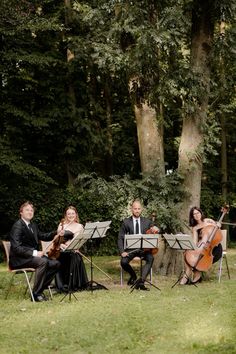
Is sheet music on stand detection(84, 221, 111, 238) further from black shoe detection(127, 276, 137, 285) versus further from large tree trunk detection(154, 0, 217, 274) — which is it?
large tree trunk detection(154, 0, 217, 274)

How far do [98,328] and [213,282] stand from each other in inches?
184

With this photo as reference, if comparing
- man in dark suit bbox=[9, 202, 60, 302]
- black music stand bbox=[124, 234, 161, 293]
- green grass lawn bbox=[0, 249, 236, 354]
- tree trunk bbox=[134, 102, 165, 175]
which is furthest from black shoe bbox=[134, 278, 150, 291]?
tree trunk bbox=[134, 102, 165, 175]

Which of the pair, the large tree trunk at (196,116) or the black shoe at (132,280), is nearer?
the black shoe at (132,280)

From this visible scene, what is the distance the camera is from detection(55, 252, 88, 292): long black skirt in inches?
400

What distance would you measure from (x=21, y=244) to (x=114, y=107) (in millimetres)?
12045

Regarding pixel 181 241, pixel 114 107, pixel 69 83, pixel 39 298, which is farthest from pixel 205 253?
pixel 114 107

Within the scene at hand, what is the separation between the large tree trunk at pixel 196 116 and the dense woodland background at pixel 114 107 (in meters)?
0.02

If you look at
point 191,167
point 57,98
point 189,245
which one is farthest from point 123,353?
point 57,98

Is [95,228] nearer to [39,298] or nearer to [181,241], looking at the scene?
[39,298]

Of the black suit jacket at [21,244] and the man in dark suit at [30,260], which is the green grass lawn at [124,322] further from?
the black suit jacket at [21,244]

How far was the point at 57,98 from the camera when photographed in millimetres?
17703

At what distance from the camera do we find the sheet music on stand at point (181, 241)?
385 inches

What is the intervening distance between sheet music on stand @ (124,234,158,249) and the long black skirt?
3.15 ft

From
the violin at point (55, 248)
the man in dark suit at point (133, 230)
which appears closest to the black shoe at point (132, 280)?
the man in dark suit at point (133, 230)
